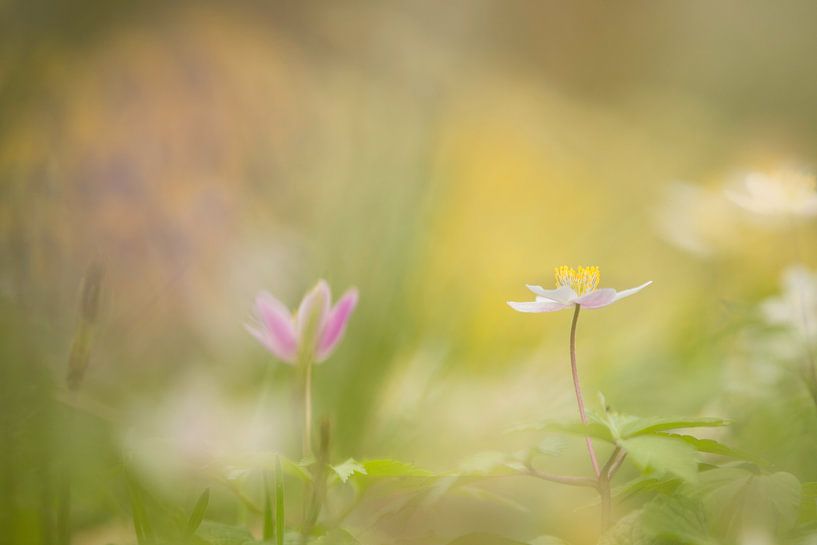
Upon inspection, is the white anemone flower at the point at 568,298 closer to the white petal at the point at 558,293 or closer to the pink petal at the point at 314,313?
the white petal at the point at 558,293

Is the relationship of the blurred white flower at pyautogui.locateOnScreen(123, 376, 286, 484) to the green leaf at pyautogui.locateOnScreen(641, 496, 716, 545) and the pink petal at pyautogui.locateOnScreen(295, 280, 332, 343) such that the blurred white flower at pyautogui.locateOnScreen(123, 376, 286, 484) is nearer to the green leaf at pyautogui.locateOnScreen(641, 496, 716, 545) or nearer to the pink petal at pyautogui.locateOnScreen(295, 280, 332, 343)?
the pink petal at pyautogui.locateOnScreen(295, 280, 332, 343)

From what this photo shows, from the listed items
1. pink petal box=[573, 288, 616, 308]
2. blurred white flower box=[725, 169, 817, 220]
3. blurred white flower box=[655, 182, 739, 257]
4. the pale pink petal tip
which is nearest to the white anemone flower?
pink petal box=[573, 288, 616, 308]

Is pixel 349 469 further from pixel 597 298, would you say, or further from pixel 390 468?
pixel 597 298

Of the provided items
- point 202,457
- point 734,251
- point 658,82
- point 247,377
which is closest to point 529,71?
point 658,82

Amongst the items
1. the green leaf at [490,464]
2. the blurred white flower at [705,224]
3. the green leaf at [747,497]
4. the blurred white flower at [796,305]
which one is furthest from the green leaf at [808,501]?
the blurred white flower at [705,224]

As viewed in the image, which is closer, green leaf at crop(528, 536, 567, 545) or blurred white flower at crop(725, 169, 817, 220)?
green leaf at crop(528, 536, 567, 545)

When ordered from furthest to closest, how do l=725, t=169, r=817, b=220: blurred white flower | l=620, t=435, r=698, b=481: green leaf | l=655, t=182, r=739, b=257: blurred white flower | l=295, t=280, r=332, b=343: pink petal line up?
l=655, t=182, r=739, b=257: blurred white flower
l=725, t=169, r=817, b=220: blurred white flower
l=295, t=280, r=332, b=343: pink petal
l=620, t=435, r=698, b=481: green leaf
